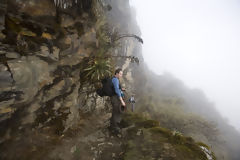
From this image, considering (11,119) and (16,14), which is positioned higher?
(16,14)

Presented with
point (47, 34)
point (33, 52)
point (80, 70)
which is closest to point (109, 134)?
point (80, 70)

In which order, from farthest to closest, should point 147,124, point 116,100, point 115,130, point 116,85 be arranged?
1. point 147,124
2. point 115,130
3. point 116,100
4. point 116,85

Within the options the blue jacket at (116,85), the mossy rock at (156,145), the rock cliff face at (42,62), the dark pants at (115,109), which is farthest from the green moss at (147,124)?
the rock cliff face at (42,62)

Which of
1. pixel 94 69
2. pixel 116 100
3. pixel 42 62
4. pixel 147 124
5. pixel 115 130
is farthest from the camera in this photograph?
pixel 94 69

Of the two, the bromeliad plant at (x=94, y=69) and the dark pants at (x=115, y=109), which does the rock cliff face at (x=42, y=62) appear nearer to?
the bromeliad plant at (x=94, y=69)

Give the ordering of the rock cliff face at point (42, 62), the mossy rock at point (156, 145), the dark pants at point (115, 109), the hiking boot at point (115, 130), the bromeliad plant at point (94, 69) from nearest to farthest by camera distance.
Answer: the rock cliff face at point (42, 62) < the mossy rock at point (156, 145) < the dark pants at point (115, 109) < the hiking boot at point (115, 130) < the bromeliad plant at point (94, 69)

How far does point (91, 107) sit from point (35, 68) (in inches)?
130

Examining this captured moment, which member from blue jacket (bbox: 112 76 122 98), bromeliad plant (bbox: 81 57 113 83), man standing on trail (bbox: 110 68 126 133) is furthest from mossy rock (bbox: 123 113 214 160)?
bromeliad plant (bbox: 81 57 113 83)

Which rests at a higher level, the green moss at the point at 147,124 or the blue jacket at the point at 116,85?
the blue jacket at the point at 116,85

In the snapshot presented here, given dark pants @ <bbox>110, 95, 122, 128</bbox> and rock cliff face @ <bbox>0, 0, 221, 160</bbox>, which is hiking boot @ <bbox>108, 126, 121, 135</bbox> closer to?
dark pants @ <bbox>110, 95, 122, 128</bbox>

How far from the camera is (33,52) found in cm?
357

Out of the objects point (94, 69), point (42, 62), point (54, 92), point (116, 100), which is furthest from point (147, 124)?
point (42, 62)

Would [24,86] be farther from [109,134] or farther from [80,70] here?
[109,134]

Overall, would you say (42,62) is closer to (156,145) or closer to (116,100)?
(116,100)
